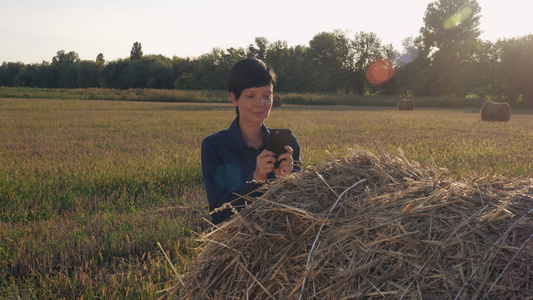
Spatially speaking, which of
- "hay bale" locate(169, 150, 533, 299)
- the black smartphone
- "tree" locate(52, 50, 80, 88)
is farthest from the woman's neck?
"tree" locate(52, 50, 80, 88)

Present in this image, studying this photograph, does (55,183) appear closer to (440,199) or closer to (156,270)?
(156,270)

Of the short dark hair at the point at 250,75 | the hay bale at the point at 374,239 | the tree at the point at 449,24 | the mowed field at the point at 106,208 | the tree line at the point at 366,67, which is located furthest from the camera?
the tree at the point at 449,24

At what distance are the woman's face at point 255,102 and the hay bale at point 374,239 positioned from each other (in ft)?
3.27

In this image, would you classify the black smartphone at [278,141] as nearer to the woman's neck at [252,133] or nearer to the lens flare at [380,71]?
the woman's neck at [252,133]

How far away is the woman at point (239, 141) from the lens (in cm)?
334

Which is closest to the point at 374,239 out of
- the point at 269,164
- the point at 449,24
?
the point at 269,164

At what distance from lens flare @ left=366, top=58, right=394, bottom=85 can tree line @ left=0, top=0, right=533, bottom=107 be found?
19cm

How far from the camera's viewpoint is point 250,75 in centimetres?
333

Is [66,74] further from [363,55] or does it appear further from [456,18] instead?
[456,18]

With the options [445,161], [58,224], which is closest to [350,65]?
[445,161]

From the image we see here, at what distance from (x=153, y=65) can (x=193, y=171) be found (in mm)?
86011

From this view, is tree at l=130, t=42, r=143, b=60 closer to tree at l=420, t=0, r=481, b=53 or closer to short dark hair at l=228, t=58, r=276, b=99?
tree at l=420, t=0, r=481, b=53

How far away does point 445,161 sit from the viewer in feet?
30.5

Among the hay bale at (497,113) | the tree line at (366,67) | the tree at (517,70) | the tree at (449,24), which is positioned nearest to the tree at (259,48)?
the tree line at (366,67)
